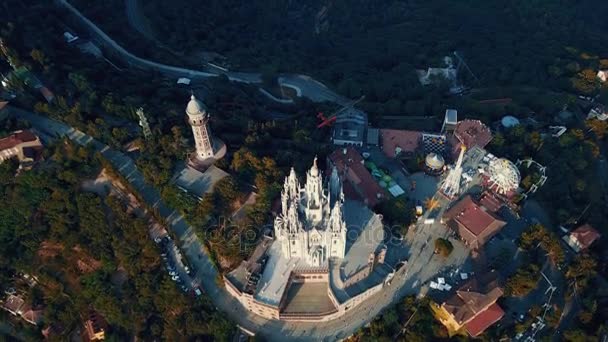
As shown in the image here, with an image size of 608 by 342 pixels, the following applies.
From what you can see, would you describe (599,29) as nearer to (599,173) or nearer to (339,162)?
(599,173)

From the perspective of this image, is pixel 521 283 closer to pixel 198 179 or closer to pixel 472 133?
pixel 472 133

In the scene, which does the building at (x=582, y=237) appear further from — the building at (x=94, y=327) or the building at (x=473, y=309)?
the building at (x=94, y=327)

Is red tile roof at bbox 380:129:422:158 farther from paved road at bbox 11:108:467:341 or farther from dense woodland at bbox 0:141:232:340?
dense woodland at bbox 0:141:232:340

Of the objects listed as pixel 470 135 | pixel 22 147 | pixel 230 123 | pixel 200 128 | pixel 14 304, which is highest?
pixel 200 128

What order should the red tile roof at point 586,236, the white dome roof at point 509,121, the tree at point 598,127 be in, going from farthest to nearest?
1. the tree at point 598,127
2. the white dome roof at point 509,121
3. the red tile roof at point 586,236

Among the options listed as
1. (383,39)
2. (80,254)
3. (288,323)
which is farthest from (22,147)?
(383,39)

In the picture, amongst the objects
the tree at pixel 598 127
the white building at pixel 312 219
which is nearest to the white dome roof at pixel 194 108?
the white building at pixel 312 219

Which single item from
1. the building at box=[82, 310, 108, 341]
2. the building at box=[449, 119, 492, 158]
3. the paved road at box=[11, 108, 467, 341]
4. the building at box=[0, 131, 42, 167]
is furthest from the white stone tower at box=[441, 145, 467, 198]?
the building at box=[0, 131, 42, 167]
